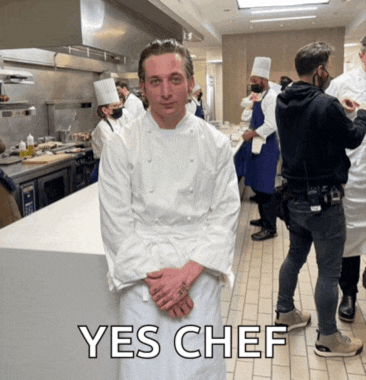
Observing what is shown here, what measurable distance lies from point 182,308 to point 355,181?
1601mm

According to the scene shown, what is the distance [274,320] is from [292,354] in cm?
35

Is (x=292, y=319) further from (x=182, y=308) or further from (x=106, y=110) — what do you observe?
(x=106, y=110)

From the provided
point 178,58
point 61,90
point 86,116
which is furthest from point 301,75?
point 86,116

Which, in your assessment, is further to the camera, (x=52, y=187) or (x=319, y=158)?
(x=52, y=187)

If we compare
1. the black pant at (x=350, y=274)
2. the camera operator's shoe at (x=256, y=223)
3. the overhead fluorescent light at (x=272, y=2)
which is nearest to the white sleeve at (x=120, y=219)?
the black pant at (x=350, y=274)

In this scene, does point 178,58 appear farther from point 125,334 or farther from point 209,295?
point 125,334

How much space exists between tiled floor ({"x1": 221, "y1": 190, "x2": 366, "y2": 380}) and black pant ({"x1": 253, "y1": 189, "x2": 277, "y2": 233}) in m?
0.15

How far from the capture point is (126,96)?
5.46 meters

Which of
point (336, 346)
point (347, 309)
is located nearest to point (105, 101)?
point (347, 309)

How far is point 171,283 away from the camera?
1247mm

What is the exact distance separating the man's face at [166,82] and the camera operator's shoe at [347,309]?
193 centimetres

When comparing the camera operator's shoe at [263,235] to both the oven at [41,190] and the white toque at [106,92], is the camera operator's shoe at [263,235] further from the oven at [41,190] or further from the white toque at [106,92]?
the oven at [41,190]

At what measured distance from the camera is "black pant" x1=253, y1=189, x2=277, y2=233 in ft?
13.8

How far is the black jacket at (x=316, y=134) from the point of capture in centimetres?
190
